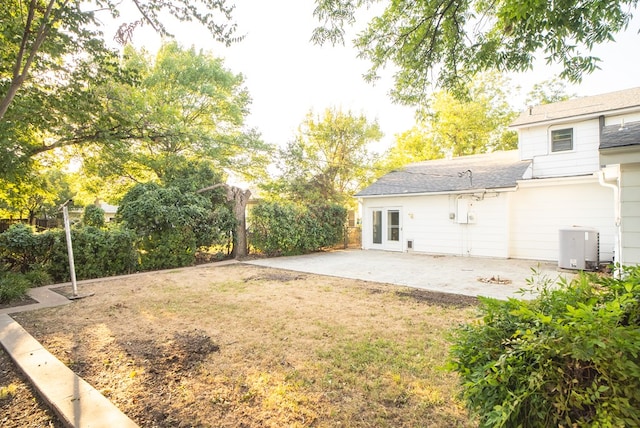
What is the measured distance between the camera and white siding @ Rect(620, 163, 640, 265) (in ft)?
15.1

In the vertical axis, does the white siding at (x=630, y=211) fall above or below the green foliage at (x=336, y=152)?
below

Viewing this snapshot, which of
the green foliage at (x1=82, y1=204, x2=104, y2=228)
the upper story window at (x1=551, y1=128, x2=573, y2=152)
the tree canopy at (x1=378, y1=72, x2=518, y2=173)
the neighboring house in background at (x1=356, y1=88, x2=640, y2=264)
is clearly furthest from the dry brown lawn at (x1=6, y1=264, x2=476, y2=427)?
the tree canopy at (x1=378, y1=72, x2=518, y2=173)

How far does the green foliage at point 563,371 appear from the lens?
1208mm

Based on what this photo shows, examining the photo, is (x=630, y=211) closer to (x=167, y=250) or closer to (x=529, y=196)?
(x=529, y=196)

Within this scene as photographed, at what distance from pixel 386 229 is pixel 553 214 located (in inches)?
246

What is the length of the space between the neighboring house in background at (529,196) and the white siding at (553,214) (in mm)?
24

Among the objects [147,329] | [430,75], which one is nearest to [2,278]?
[147,329]

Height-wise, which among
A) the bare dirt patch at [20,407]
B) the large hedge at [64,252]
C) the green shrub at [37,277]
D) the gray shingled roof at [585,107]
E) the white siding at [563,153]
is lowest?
the bare dirt patch at [20,407]

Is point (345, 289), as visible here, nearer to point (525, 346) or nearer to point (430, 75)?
point (430, 75)

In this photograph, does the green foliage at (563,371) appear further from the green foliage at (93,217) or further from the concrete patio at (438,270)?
the green foliage at (93,217)

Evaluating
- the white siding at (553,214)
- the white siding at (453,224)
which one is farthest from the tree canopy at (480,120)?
the white siding at (553,214)

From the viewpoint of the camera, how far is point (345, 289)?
6719mm

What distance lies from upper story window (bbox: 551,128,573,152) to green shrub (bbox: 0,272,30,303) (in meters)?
15.8

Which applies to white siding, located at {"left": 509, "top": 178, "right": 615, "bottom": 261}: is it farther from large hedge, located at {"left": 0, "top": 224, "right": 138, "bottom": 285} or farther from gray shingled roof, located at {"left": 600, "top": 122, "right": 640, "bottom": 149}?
large hedge, located at {"left": 0, "top": 224, "right": 138, "bottom": 285}
